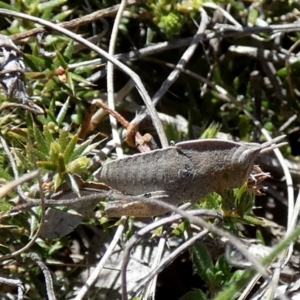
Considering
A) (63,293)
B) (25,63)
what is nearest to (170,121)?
(25,63)

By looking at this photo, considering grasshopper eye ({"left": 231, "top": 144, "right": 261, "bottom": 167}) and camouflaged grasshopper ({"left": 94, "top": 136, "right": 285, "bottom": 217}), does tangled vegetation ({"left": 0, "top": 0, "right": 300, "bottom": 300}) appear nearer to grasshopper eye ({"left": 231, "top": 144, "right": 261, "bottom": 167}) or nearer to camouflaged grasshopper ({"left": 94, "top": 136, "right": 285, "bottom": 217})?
camouflaged grasshopper ({"left": 94, "top": 136, "right": 285, "bottom": 217})

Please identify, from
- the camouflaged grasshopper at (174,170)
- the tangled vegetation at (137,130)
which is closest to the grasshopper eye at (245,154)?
the camouflaged grasshopper at (174,170)

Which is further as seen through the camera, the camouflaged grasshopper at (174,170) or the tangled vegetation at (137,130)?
the tangled vegetation at (137,130)

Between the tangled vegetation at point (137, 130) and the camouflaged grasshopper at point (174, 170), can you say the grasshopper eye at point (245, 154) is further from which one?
the tangled vegetation at point (137, 130)

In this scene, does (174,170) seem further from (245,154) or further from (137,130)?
(137,130)

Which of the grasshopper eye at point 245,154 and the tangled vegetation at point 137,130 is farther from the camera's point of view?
the tangled vegetation at point 137,130

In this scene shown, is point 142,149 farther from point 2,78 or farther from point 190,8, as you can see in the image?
point 190,8

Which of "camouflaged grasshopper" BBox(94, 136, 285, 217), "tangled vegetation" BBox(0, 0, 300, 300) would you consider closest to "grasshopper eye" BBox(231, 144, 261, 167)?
"camouflaged grasshopper" BBox(94, 136, 285, 217)

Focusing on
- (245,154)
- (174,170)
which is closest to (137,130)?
(174,170)
